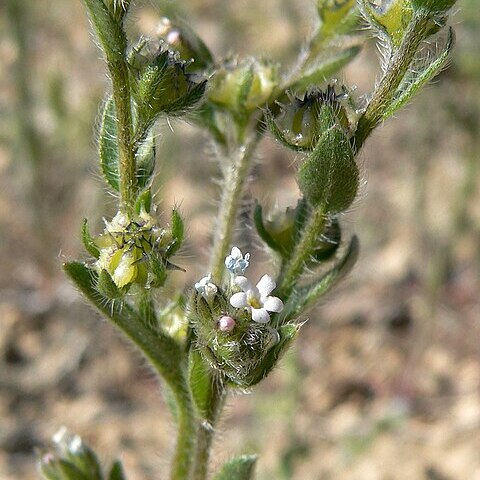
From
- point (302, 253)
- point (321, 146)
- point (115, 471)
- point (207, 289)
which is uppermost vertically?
point (321, 146)

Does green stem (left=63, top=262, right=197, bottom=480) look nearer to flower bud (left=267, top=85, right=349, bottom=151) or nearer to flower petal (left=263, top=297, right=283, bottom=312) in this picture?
flower petal (left=263, top=297, right=283, bottom=312)

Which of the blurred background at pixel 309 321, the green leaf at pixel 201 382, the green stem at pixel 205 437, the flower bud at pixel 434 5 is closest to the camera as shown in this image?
the flower bud at pixel 434 5

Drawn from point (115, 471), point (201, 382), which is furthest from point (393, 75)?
point (115, 471)

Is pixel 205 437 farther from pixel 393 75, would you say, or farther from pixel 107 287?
pixel 393 75

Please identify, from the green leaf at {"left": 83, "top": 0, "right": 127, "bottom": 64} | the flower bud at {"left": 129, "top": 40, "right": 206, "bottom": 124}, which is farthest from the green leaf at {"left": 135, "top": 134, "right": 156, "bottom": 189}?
the green leaf at {"left": 83, "top": 0, "right": 127, "bottom": 64}

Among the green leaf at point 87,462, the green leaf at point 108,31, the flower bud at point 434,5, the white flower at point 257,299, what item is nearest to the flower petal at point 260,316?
the white flower at point 257,299

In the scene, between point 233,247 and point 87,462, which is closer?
point 233,247

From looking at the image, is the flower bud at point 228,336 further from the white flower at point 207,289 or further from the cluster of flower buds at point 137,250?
the cluster of flower buds at point 137,250
